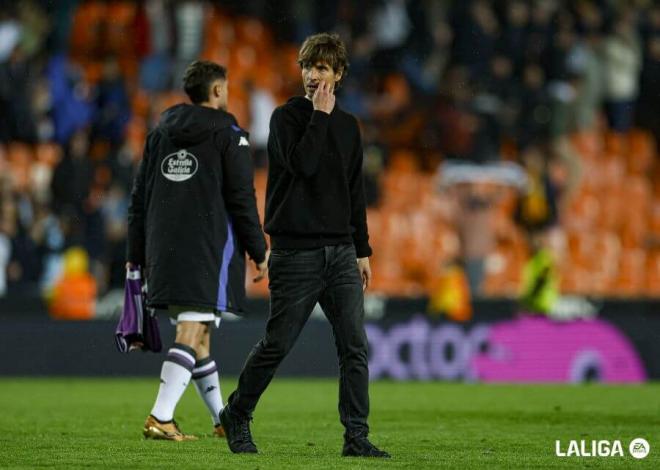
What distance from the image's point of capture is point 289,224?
701 cm

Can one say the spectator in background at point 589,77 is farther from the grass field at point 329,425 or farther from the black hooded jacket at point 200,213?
the black hooded jacket at point 200,213

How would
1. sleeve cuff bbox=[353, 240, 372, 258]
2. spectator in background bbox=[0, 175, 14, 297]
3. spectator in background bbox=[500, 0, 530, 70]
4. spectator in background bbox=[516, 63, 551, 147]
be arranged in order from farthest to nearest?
spectator in background bbox=[500, 0, 530, 70] < spectator in background bbox=[516, 63, 551, 147] < spectator in background bbox=[0, 175, 14, 297] < sleeve cuff bbox=[353, 240, 372, 258]

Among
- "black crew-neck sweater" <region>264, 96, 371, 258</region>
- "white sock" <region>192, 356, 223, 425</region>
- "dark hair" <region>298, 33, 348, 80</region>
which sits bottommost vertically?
"white sock" <region>192, 356, 223, 425</region>

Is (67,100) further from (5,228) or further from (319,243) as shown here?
(319,243)

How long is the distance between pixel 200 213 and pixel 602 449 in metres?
2.57

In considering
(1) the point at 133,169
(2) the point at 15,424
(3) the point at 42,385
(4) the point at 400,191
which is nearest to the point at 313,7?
(4) the point at 400,191

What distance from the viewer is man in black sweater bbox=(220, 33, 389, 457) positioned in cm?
700

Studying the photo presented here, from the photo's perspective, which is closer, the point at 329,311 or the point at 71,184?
the point at 329,311

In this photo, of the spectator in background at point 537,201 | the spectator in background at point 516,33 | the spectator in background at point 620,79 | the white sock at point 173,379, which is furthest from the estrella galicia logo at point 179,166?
the spectator in background at point 620,79

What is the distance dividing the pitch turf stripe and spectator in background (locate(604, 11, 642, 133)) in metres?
14.3

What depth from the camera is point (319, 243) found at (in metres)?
7.02

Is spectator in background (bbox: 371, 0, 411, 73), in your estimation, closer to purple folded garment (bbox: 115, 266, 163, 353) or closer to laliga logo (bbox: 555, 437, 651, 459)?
purple folded garment (bbox: 115, 266, 163, 353)

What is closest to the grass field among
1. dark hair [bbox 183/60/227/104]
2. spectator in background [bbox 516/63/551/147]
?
dark hair [bbox 183/60/227/104]

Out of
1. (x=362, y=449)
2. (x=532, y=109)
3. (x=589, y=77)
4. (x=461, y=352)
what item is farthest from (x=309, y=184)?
(x=589, y=77)
